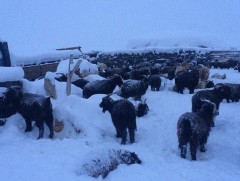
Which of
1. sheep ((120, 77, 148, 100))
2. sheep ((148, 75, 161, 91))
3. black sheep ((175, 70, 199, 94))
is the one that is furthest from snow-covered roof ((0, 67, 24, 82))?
black sheep ((175, 70, 199, 94))

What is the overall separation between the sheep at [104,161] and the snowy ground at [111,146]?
5.6 inches

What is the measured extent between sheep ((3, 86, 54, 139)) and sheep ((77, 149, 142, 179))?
3510 mm

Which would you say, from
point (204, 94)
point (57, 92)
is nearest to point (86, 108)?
point (57, 92)

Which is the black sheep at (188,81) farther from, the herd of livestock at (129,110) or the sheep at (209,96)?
the sheep at (209,96)

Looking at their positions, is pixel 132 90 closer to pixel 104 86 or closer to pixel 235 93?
pixel 104 86

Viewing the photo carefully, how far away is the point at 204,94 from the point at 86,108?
13.8ft

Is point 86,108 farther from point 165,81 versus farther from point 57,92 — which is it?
point 165,81

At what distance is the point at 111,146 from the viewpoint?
9195 millimetres

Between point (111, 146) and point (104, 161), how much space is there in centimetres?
192

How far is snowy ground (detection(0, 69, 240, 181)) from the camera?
6.94m

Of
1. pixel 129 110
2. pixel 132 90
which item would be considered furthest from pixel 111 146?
pixel 132 90

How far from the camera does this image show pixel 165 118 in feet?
39.5

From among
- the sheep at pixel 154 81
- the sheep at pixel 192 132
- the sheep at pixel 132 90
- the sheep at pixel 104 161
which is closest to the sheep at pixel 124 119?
the sheep at pixel 192 132

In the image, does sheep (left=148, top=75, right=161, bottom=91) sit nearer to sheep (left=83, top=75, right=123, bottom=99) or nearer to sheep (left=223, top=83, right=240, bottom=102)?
sheep (left=83, top=75, right=123, bottom=99)
